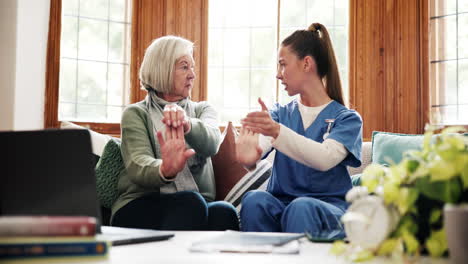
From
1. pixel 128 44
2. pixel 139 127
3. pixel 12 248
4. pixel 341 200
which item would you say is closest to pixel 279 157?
pixel 341 200

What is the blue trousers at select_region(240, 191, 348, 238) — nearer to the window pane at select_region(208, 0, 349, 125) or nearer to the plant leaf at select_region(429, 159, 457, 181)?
the plant leaf at select_region(429, 159, 457, 181)

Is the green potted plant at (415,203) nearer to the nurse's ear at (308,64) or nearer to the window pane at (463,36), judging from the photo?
the nurse's ear at (308,64)

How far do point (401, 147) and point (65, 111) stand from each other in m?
2.62

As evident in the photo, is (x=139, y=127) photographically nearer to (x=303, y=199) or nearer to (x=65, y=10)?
(x=303, y=199)

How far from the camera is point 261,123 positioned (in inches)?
70.4

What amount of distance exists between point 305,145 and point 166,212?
56cm

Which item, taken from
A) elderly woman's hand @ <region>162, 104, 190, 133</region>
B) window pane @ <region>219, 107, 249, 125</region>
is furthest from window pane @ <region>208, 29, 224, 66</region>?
elderly woman's hand @ <region>162, 104, 190, 133</region>

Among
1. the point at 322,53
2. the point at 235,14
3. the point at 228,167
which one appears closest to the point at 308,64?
the point at 322,53

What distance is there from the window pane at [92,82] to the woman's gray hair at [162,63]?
212 centimetres

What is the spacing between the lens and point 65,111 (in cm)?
414

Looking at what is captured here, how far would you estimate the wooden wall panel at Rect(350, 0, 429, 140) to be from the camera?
401cm

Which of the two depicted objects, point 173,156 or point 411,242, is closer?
point 411,242

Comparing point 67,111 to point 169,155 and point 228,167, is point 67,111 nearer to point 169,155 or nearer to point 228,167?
point 228,167


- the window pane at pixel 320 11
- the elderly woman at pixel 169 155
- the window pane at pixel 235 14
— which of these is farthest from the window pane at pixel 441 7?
the elderly woman at pixel 169 155
